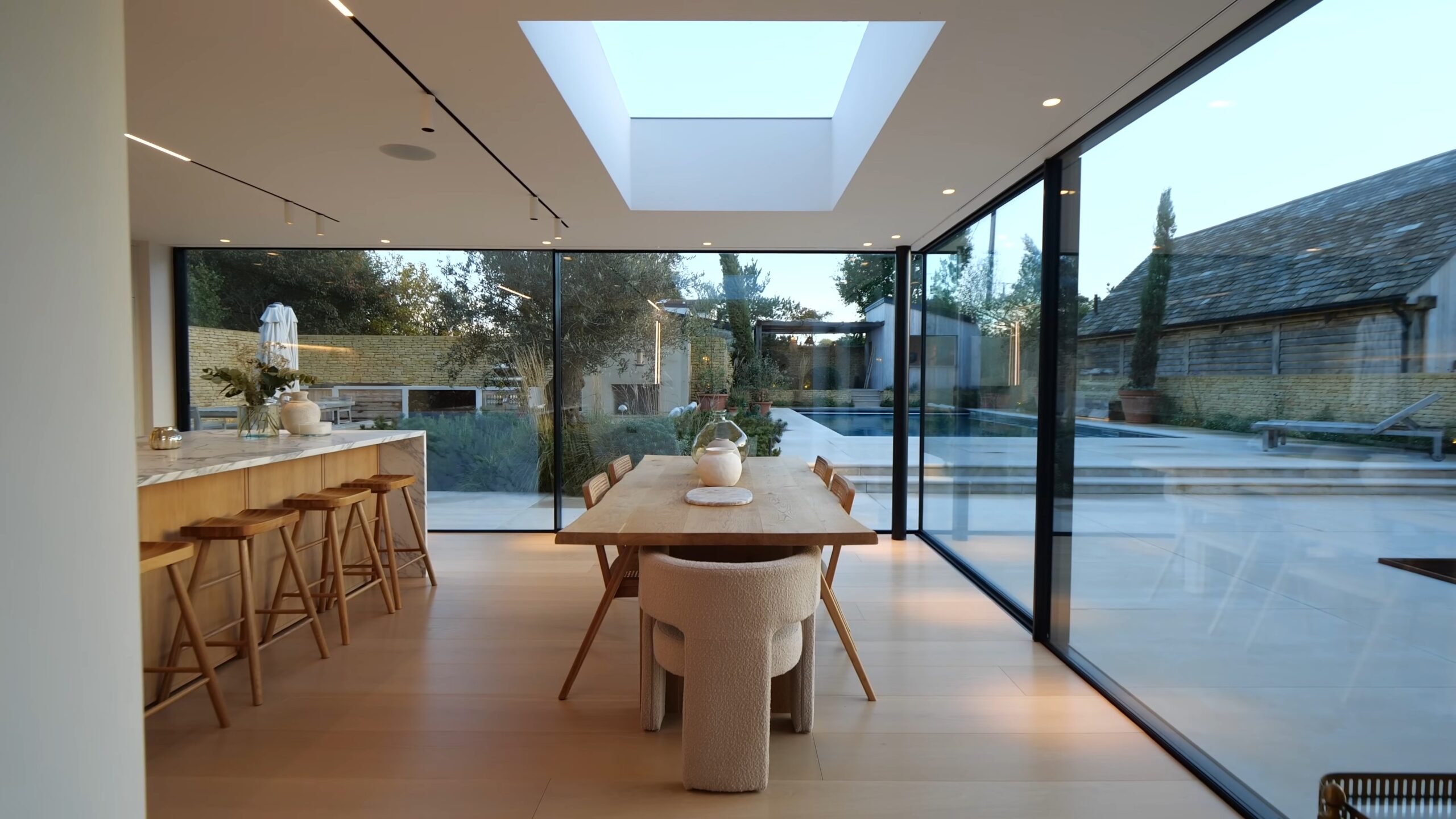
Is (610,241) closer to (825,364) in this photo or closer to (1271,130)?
(825,364)

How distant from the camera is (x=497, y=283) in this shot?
5.52 meters

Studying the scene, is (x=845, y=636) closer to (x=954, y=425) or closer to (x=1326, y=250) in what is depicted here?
(x=1326, y=250)

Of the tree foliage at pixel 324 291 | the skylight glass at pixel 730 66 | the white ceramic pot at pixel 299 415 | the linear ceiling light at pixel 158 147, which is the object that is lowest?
the white ceramic pot at pixel 299 415

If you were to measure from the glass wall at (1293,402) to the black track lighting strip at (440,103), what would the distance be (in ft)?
8.81

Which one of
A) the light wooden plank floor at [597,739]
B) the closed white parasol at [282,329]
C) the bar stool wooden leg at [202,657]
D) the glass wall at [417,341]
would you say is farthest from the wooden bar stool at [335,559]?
the closed white parasol at [282,329]

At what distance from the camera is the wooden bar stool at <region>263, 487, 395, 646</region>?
10.8ft

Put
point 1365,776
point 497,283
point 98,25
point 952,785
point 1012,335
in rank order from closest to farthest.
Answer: point 98,25
point 1365,776
point 952,785
point 1012,335
point 497,283

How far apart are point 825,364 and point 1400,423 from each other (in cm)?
401

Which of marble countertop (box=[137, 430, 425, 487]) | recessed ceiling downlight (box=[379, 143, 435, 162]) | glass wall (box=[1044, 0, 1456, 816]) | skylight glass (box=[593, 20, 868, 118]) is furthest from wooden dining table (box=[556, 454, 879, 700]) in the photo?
skylight glass (box=[593, 20, 868, 118])

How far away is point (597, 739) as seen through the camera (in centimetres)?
243

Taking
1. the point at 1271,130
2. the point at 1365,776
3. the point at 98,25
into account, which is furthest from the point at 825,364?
the point at 98,25

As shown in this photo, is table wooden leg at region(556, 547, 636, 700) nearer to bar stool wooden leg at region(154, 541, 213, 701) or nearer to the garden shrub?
bar stool wooden leg at region(154, 541, 213, 701)

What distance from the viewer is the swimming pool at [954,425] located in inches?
115

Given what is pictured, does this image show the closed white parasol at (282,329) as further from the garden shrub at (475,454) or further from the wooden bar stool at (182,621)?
the wooden bar stool at (182,621)
